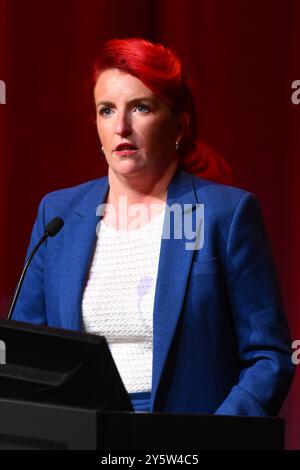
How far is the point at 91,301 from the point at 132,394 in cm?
20

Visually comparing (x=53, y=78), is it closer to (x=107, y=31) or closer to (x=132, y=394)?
(x=107, y=31)

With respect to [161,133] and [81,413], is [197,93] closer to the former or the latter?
[161,133]

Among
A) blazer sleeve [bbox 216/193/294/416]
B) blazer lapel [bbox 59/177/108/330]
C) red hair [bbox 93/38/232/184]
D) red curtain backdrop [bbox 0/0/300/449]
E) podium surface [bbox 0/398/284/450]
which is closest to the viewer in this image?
podium surface [bbox 0/398/284/450]

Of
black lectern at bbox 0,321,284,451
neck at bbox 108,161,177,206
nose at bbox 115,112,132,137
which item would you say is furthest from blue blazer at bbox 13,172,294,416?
black lectern at bbox 0,321,284,451

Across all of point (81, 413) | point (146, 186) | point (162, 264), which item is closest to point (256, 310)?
point (162, 264)

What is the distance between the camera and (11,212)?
2.20m

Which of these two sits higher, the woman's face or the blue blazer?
the woman's face

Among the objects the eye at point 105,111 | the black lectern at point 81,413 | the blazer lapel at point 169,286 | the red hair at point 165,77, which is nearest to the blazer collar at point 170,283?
the blazer lapel at point 169,286

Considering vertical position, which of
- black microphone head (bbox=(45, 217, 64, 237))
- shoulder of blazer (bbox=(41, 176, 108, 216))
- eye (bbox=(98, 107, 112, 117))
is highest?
eye (bbox=(98, 107, 112, 117))

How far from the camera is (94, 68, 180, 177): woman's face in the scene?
6.14 feet

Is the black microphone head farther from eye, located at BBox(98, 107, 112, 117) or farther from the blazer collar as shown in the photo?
eye, located at BBox(98, 107, 112, 117)

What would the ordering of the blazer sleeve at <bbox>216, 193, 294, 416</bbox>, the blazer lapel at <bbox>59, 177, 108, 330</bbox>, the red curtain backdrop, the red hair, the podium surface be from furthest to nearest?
the red curtain backdrop → the red hair → the blazer lapel at <bbox>59, 177, 108, 330</bbox> → the blazer sleeve at <bbox>216, 193, 294, 416</bbox> → the podium surface

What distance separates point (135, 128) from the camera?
1.88 meters
